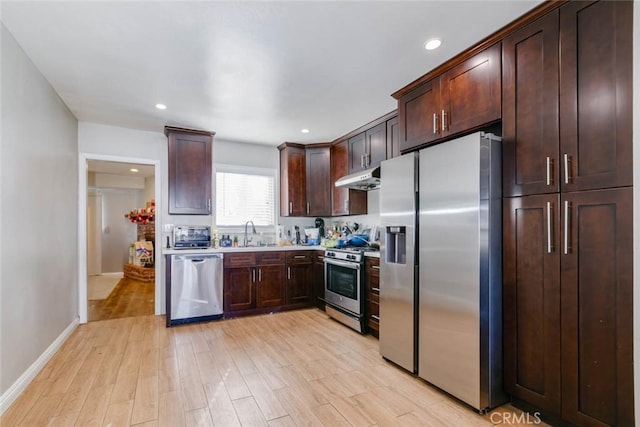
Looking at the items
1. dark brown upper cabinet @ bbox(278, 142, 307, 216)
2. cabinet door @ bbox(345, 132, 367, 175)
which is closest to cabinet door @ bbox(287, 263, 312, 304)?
dark brown upper cabinet @ bbox(278, 142, 307, 216)

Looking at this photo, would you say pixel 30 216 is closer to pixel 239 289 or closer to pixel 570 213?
pixel 239 289

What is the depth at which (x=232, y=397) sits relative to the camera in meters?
2.20

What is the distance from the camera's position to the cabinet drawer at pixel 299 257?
4449mm

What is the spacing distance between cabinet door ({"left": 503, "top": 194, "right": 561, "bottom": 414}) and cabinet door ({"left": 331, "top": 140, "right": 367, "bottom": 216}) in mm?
2453

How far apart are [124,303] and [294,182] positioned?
3.31 metres

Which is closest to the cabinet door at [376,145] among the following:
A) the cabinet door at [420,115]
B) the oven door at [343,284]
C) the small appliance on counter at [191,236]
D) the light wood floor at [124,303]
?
the cabinet door at [420,115]

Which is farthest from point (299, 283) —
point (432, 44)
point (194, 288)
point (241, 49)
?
point (432, 44)

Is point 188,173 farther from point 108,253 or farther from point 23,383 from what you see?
point 108,253

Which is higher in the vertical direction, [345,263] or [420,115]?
[420,115]

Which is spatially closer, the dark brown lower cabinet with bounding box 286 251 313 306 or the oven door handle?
the oven door handle

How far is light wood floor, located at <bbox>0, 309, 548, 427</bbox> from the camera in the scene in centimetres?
197

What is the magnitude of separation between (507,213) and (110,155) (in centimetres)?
462

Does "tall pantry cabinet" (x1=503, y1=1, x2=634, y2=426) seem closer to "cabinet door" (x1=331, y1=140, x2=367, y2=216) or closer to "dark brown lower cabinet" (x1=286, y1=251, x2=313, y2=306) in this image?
"cabinet door" (x1=331, y1=140, x2=367, y2=216)

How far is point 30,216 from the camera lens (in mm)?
2490
